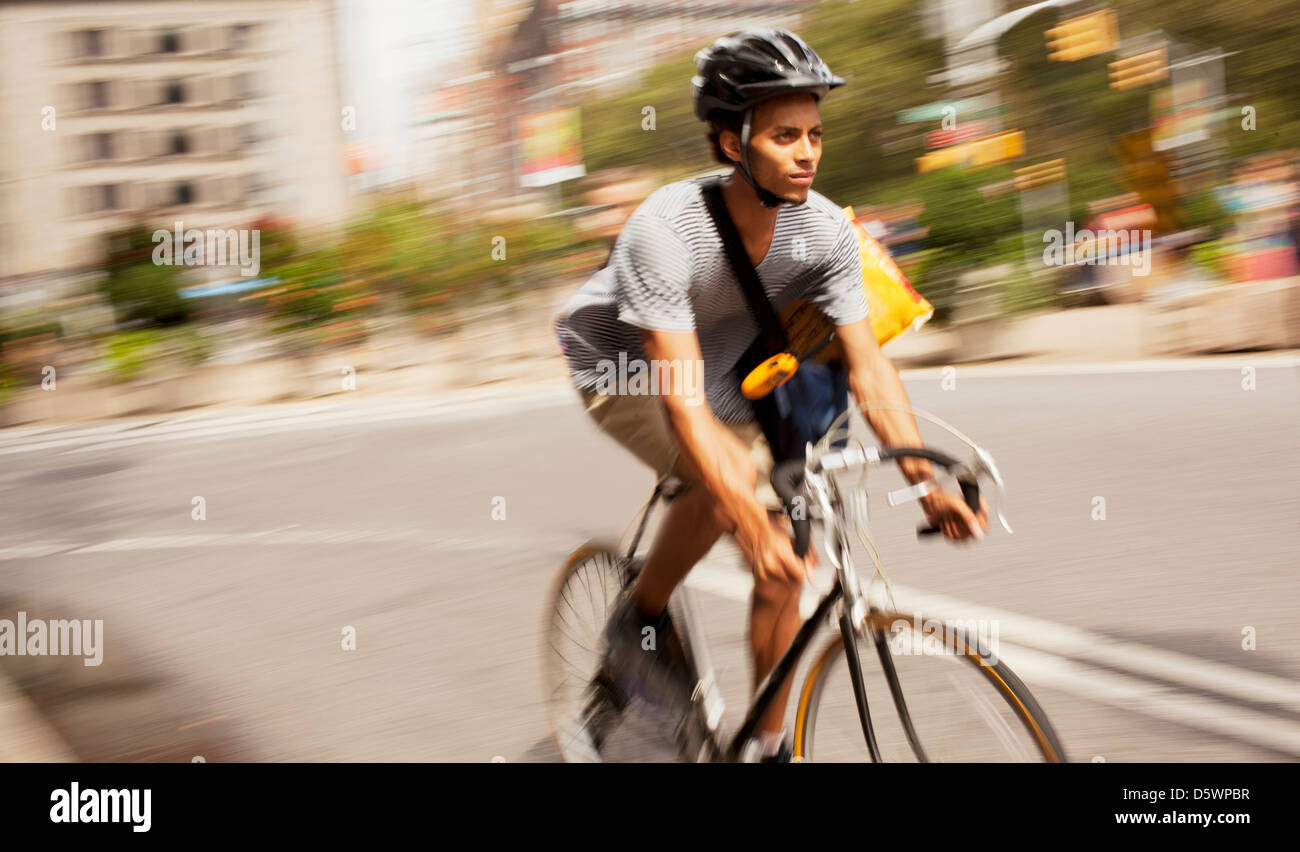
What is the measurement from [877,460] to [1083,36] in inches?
435

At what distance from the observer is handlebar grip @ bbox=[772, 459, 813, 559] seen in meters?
2.19

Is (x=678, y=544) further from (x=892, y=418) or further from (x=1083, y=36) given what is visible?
(x=1083, y=36)

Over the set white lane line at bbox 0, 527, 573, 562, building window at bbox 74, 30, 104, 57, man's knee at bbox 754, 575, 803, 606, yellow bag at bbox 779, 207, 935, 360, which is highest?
building window at bbox 74, 30, 104, 57

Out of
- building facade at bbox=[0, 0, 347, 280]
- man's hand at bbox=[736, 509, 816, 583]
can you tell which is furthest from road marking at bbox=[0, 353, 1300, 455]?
man's hand at bbox=[736, 509, 816, 583]

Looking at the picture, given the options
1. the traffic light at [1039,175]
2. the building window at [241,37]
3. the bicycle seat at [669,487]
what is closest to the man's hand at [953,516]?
the bicycle seat at [669,487]

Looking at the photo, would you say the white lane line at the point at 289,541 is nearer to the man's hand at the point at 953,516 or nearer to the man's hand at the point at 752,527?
the man's hand at the point at 752,527

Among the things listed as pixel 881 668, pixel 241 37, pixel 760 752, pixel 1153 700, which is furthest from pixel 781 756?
pixel 241 37

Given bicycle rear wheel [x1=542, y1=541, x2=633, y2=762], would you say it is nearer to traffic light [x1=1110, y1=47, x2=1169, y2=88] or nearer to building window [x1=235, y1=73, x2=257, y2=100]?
building window [x1=235, y1=73, x2=257, y2=100]

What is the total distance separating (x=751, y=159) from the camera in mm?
2395

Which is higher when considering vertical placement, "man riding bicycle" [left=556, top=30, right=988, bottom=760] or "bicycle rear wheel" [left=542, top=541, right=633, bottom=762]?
"man riding bicycle" [left=556, top=30, right=988, bottom=760]

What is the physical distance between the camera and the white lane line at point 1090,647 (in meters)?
3.55

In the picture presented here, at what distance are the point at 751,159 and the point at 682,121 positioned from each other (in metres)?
11.1

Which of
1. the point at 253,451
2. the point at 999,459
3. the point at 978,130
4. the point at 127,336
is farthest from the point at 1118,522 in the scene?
the point at 127,336

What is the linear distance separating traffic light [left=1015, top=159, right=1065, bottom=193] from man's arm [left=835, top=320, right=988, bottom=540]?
31.3ft
